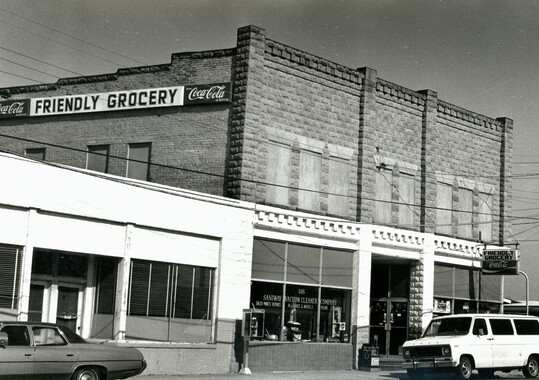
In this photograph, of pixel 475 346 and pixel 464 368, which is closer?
pixel 464 368

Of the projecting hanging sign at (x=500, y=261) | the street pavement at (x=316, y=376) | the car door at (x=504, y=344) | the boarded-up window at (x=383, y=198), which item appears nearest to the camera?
the street pavement at (x=316, y=376)

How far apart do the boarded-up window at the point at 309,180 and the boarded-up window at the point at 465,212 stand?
804cm

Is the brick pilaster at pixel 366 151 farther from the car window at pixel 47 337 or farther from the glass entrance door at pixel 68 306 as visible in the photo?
the car window at pixel 47 337

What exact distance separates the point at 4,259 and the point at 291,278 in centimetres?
975

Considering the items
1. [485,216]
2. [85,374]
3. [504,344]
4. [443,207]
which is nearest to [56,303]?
[85,374]

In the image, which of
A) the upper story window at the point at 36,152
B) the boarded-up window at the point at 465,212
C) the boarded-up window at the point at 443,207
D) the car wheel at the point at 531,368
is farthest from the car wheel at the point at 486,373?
the upper story window at the point at 36,152

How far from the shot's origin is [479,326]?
23.2m

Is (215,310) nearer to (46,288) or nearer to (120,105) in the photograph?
(46,288)

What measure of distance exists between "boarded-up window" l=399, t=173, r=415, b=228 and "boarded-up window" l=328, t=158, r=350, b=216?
3002 millimetres

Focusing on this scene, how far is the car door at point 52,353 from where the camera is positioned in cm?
1536

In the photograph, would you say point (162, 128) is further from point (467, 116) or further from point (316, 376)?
point (467, 116)

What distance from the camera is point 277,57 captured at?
84.7 ft

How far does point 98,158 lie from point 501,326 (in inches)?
549

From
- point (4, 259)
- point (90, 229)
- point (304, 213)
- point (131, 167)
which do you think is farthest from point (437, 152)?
point (4, 259)
